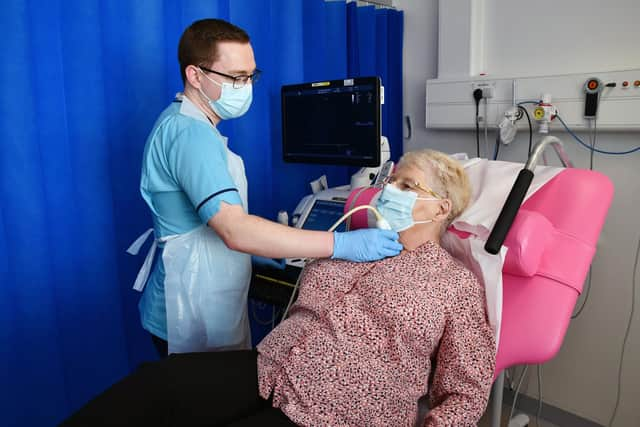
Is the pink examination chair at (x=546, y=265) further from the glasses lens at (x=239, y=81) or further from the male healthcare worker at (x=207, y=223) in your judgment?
the glasses lens at (x=239, y=81)

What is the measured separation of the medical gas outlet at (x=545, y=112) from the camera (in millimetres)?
1944

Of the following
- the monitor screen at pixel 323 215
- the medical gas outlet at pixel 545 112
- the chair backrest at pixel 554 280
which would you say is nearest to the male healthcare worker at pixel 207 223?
the chair backrest at pixel 554 280

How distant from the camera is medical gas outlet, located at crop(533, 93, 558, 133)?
1.94 meters

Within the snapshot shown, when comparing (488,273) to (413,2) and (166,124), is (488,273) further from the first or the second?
(413,2)

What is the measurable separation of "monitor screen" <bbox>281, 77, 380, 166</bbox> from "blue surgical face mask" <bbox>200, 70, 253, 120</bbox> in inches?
22.6

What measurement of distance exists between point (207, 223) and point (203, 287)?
25cm

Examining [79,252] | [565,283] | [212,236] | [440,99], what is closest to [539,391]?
[565,283]

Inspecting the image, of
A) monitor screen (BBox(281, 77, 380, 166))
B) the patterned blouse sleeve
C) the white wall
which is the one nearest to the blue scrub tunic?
the patterned blouse sleeve

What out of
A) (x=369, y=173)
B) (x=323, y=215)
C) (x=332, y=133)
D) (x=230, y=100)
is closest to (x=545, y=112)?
(x=369, y=173)

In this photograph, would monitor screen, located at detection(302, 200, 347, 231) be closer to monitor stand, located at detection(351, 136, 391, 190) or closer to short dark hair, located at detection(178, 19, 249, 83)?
monitor stand, located at detection(351, 136, 391, 190)

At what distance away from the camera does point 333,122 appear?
80.4 inches

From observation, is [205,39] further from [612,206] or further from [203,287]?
[612,206]

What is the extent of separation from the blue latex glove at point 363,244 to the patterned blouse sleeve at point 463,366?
0.71 ft

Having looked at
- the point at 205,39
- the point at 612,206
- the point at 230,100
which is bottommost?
the point at 612,206
